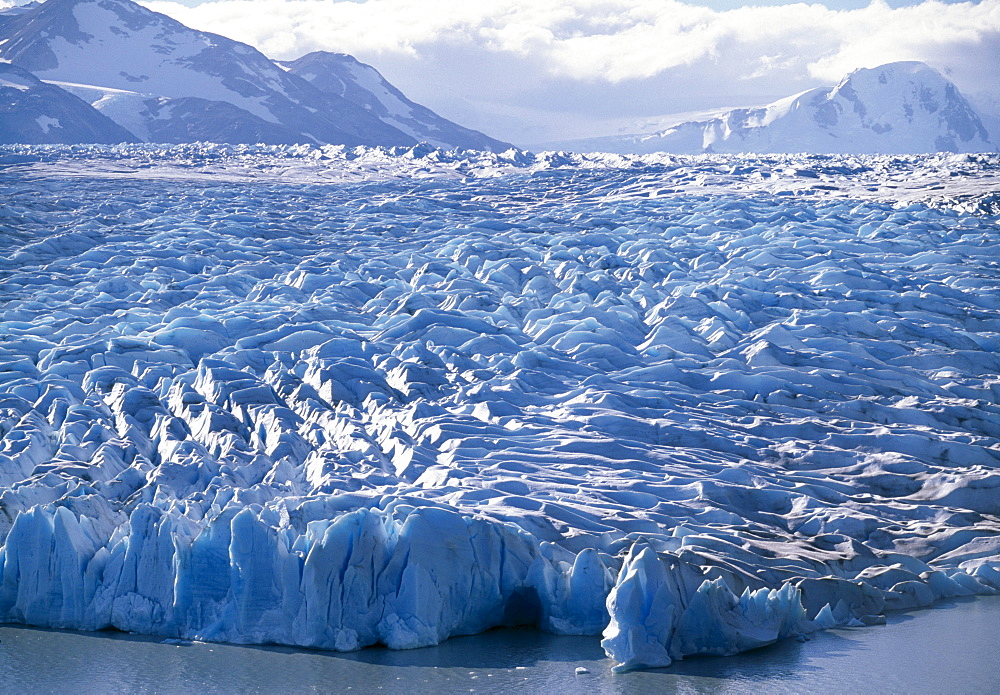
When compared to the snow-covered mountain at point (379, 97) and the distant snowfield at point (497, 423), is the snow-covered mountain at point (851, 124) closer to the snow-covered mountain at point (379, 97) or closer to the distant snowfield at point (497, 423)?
Result: the snow-covered mountain at point (379, 97)

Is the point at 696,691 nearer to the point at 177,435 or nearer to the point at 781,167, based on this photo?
the point at 177,435

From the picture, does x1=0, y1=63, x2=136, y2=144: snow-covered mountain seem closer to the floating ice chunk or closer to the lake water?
the lake water

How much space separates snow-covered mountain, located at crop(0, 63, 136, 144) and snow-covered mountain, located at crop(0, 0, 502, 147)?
181 cm

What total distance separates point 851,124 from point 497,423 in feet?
213

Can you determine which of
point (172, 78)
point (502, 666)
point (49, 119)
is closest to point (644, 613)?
point (502, 666)

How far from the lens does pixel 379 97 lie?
6075 cm

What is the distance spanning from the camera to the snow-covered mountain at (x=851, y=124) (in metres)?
65.9

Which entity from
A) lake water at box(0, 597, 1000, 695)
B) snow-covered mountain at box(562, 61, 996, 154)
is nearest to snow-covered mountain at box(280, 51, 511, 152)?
snow-covered mountain at box(562, 61, 996, 154)

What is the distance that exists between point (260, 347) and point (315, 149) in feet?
76.4

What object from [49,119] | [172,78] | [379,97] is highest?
[172,78]

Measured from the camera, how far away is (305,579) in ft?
19.9

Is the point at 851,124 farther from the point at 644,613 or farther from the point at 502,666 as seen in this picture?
the point at 502,666

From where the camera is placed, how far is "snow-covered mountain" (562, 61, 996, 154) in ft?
216

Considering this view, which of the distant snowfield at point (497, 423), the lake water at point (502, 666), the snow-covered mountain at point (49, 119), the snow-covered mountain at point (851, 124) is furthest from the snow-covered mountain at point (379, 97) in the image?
the lake water at point (502, 666)
